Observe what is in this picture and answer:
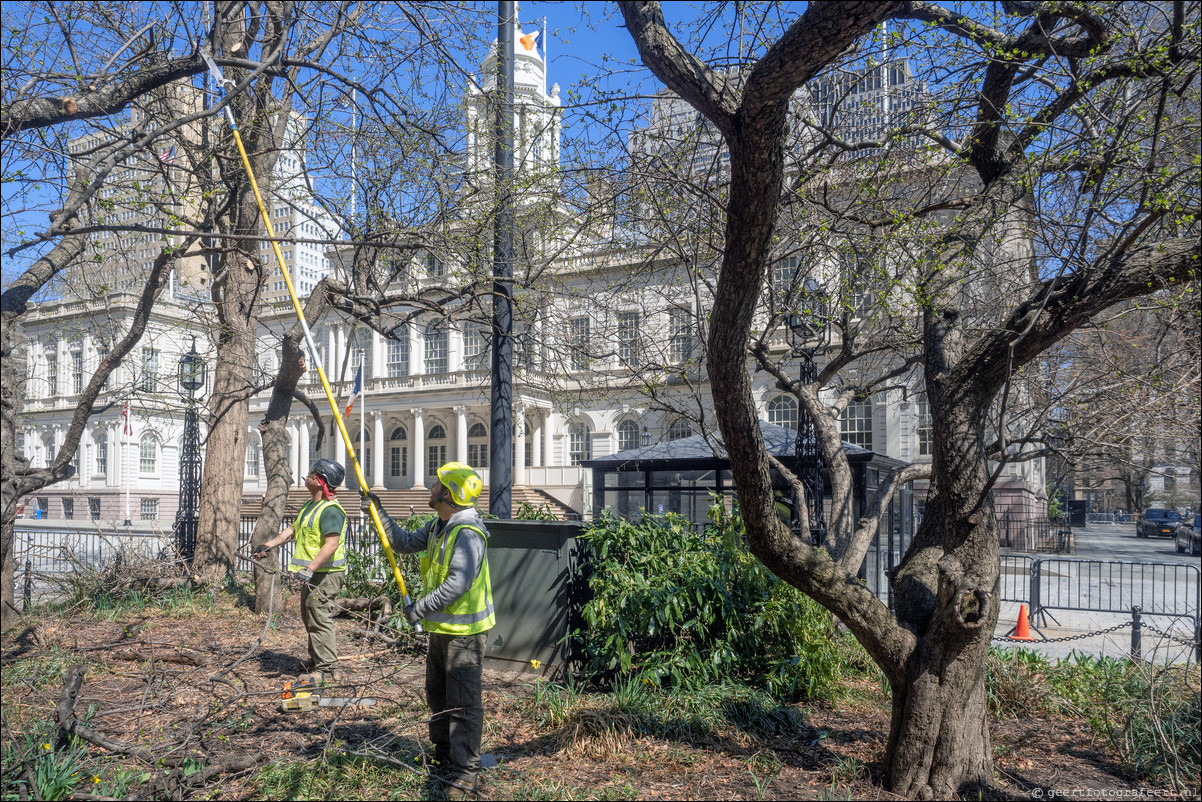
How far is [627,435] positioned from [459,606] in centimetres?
3436

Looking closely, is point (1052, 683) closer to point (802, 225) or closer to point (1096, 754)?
point (1096, 754)

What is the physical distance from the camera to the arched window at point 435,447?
49.1m

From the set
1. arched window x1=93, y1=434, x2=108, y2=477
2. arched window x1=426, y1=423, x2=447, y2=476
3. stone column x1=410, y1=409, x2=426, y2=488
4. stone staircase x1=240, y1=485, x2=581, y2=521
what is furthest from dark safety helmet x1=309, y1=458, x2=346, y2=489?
arched window x1=93, y1=434, x2=108, y2=477

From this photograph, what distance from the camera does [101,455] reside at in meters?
48.2

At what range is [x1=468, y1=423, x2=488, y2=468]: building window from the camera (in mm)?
46847

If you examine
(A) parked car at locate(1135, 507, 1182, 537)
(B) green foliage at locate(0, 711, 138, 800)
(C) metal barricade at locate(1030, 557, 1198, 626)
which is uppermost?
(B) green foliage at locate(0, 711, 138, 800)

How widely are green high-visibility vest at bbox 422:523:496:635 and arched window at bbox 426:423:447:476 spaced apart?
147 ft

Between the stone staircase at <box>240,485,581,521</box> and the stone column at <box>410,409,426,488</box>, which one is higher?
the stone column at <box>410,409,426,488</box>

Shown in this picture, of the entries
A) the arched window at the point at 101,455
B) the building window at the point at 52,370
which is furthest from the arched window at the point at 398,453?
the building window at the point at 52,370

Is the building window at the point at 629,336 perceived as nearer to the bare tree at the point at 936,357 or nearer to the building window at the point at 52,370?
the bare tree at the point at 936,357

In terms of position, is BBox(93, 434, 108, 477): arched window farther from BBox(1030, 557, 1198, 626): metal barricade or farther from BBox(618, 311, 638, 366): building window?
BBox(1030, 557, 1198, 626): metal barricade

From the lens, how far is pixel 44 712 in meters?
6.03

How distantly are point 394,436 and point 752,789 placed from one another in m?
48.1

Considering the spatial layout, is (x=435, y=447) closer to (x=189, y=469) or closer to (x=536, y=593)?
(x=189, y=469)
